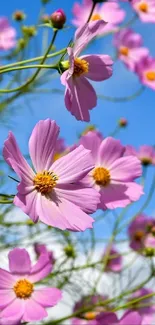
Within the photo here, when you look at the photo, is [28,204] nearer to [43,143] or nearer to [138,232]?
[43,143]

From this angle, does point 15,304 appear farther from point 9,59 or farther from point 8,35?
point 8,35

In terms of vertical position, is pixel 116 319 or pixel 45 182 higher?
pixel 45 182

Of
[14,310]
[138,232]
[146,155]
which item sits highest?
[14,310]

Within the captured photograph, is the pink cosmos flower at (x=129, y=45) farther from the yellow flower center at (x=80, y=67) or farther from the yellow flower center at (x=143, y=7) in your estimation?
the yellow flower center at (x=80, y=67)

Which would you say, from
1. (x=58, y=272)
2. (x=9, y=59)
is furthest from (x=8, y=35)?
(x=58, y=272)

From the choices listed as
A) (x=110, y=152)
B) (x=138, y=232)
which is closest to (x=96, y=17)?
(x=138, y=232)

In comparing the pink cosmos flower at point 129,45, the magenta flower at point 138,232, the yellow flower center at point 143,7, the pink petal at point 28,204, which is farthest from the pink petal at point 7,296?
the pink cosmos flower at point 129,45

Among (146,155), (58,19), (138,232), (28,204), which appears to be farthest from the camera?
(138,232)
